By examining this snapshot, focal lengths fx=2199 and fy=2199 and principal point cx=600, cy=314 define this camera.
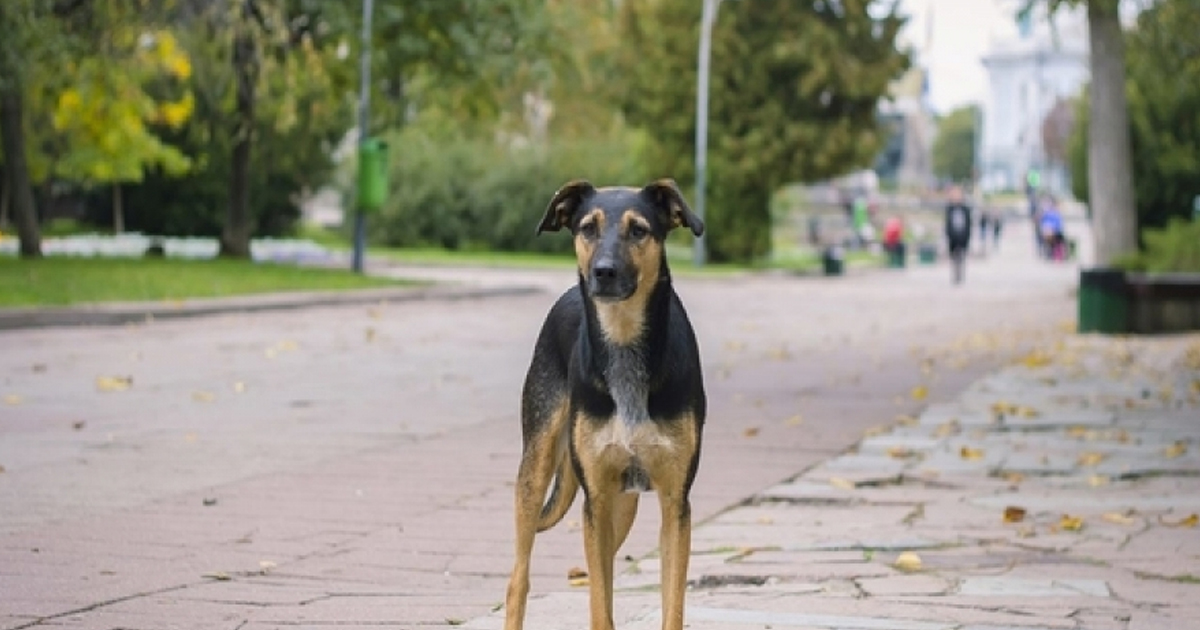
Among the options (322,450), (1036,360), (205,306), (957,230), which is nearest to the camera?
(322,450)

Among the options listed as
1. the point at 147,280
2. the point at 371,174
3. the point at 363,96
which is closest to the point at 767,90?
the point at 371,174

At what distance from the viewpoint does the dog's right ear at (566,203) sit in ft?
19.4

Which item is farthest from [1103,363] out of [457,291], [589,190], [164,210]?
[164,210]

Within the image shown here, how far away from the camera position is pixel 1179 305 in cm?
2684

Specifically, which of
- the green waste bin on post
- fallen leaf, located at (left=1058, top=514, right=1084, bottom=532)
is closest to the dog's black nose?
fallen leaf, located at (left=1058, top=514, right=1084, bottom=532)

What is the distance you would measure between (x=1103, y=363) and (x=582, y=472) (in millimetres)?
15137

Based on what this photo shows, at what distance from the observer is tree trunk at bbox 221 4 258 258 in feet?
111

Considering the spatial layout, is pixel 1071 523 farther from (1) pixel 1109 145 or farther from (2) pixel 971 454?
(1) pixel 1109 145

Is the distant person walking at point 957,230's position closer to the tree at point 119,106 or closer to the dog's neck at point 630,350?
the tree at point 119,106

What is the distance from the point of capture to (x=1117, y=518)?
9.49 meters

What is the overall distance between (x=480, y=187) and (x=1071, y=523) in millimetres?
51009

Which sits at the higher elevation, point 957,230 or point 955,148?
point 957,230

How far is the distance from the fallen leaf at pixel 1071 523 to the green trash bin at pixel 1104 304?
54.6ft

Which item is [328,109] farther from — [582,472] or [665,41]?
[582,472]
